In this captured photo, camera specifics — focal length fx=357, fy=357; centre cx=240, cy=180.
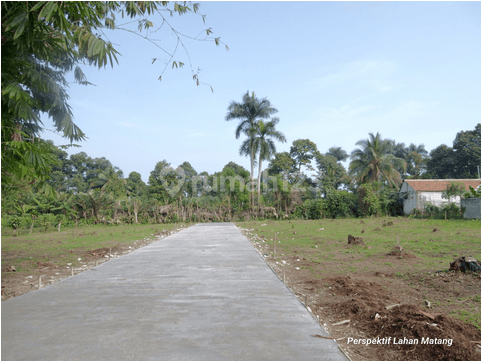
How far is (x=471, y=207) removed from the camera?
23984 millimetres

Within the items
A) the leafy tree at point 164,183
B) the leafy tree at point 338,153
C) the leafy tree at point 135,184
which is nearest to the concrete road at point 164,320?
the leafy tree at point 164,183

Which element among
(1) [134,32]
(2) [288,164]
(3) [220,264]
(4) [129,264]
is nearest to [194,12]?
(1) [134,32]

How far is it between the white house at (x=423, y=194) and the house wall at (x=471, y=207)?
528 centimetres

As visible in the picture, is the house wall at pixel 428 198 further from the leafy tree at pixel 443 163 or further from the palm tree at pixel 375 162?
the leafy tree at pixel 443 163

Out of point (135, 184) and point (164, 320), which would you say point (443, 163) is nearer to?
point (135, 184)

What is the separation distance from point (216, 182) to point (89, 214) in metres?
14.3

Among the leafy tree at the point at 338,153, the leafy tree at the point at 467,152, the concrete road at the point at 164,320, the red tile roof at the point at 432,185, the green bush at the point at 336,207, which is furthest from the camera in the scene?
the leafy tree at the point at 338,153

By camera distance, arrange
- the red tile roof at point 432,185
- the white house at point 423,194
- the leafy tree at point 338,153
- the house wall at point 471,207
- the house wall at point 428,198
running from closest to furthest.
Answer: the house wall at point 471,207
the house wall at point 428,198
the white house at point 423,194
the red tile roof at point 432,185
the leafy tree at point 338,153

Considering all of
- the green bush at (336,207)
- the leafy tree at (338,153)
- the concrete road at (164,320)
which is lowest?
the concrete road at (164,320)

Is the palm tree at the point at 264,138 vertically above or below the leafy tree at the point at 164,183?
above

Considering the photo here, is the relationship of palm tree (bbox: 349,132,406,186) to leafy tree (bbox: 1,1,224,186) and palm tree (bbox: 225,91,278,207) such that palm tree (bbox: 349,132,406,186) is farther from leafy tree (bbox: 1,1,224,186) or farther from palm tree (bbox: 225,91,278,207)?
leafy tree (bbox: 1,1,224,186)

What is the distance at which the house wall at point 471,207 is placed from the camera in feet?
76.4

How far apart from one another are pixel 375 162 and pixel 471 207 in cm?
1236

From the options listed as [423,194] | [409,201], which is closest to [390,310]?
[423,194]
